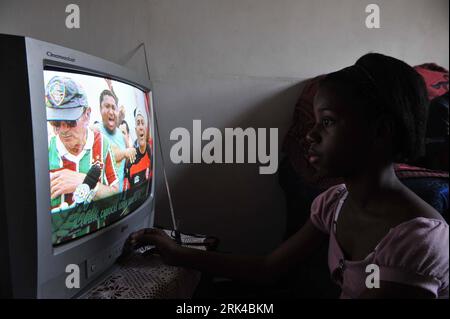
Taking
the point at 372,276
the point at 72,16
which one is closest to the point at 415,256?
the point at 372,276

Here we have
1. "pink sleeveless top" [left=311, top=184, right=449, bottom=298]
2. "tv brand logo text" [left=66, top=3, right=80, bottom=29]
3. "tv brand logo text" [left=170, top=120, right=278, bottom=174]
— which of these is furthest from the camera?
"tv brand logo text" [left=170, top=120, right=278, bottom=174]

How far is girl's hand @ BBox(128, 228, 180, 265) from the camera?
597 mm

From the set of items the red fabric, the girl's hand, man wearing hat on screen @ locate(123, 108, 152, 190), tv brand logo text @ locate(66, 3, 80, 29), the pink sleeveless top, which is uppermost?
tv brand logo text @ locate(66, 3, 80, 29)

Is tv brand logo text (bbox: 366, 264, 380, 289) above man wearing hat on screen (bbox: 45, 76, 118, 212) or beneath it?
beneath

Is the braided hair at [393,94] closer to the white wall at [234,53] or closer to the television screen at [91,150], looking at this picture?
the white wall at [234,53]

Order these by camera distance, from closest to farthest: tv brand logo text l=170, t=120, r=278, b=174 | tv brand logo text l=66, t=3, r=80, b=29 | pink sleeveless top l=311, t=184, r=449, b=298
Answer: pink sleeveless top l=311, t=184, r=449, b=298, tv brand logo text l=66, t=3, r=80, b=29, tv brand logo text l=170, t=120, r=278, b=174

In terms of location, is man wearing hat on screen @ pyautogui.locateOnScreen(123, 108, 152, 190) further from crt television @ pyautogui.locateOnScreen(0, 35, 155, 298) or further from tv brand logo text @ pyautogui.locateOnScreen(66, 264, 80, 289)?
tv brand logo text @ pyautogui.locateOnScreen(66, 264, 80, 289)

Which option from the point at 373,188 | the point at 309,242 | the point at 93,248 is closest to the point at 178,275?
the point at 93,248

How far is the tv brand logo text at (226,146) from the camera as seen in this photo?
746 mm

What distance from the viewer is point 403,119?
0.38 meters

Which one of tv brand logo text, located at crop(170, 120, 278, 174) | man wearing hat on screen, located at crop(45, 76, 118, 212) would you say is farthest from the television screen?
tv brand logo text, located at crop(170, 120, 278, 174)

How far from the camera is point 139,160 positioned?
0.65 m
